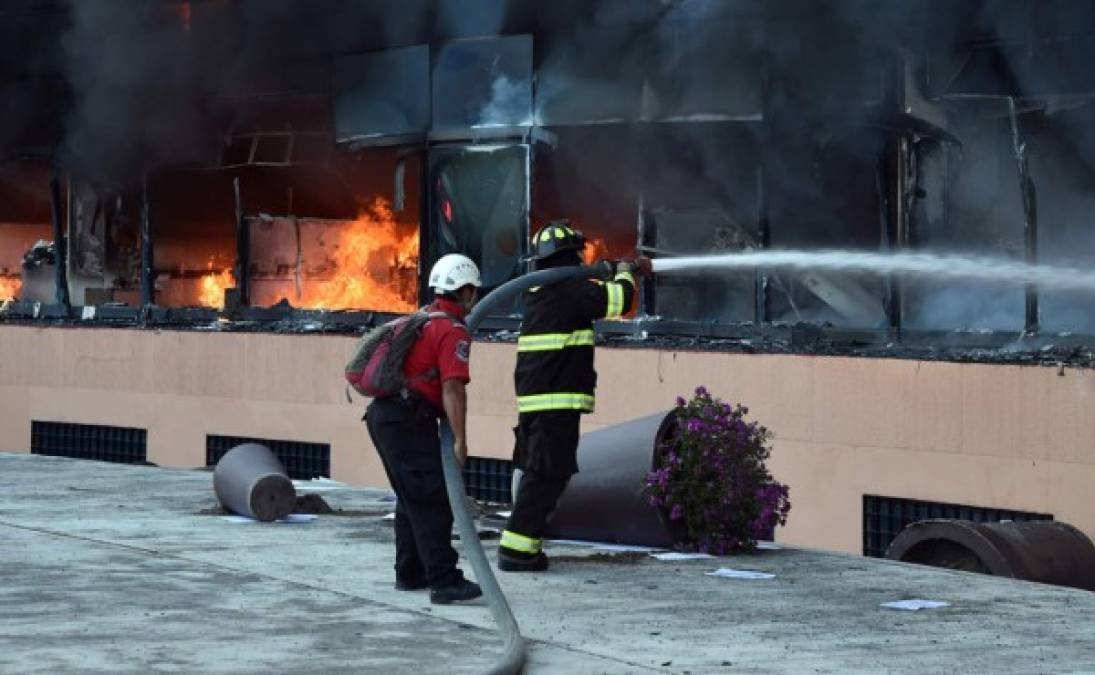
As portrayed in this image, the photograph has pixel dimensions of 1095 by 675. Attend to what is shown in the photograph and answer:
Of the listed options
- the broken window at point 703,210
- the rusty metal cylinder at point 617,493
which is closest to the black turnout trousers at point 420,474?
the rusty metal cylinder at point 617,493

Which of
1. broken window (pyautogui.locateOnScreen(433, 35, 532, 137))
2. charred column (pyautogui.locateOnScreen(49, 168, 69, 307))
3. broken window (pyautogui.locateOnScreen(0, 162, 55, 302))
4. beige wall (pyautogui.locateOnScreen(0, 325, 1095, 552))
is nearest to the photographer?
beige wall (pyautogui.locateOnScreen(0, 325, 1095, 552))

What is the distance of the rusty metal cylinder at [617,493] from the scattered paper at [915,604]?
1851 millimetres

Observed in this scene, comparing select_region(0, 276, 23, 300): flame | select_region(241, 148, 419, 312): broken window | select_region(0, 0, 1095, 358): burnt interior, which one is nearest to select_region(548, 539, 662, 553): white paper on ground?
select_region(0, 0, 1095, 358): burnt interior

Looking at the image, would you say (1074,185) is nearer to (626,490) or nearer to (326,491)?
(626,490)

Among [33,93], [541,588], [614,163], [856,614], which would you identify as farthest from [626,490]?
[33,93]

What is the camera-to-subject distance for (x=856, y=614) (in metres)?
8.53

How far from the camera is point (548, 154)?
14953 millimetres

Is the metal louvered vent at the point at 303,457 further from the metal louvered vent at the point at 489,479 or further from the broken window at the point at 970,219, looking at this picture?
the broken window at the point at 970,219

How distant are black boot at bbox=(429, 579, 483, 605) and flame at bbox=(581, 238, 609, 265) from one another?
640 cm

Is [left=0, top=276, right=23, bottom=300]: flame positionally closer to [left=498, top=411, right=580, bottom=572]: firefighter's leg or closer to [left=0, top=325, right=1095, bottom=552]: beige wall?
[left=0, top=325, right=1095, bottom=552]: beige wall

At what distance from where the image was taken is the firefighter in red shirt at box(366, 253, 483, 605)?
28.3 ft

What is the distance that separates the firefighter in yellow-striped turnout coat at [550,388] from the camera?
31.0 ft

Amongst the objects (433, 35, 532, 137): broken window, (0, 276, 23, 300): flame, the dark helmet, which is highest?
(433, 35, 532, 137): broken window

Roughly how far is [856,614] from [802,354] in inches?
165
